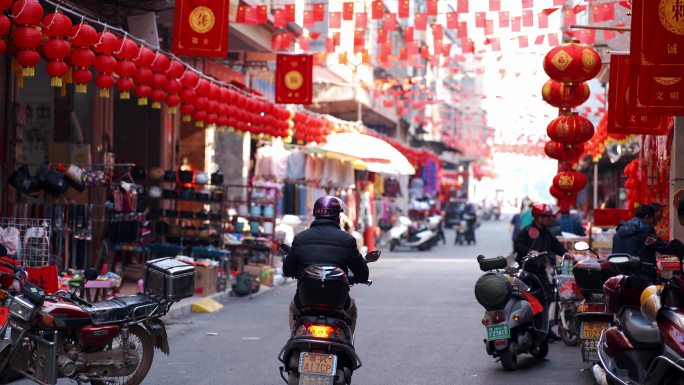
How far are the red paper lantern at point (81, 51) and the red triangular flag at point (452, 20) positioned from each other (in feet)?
31.7

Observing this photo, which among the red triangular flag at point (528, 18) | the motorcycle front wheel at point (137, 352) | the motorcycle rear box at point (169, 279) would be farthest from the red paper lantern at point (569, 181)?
the motorcycle front wheel at point (137, 352)

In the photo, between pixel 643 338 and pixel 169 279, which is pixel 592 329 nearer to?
pixel 643 338

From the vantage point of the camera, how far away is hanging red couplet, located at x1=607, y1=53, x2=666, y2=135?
16125 millimetres

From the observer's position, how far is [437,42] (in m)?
26.6

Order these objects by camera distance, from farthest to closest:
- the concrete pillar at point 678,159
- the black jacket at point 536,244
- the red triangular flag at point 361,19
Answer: the red triangular flag at point 361,19, the concrete pillar at point 678,159, the black jacket at point 536,244

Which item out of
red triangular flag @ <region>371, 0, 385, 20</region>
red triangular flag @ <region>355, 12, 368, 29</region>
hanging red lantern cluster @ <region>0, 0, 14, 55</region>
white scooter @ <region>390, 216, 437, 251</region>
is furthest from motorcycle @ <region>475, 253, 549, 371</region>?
white scooter @ <region>390, 216, 437, 251</region>

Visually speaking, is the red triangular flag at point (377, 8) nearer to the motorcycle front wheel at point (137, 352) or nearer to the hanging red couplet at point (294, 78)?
the hanging red couplet at point (294, 78)

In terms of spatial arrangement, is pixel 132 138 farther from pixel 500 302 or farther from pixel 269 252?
pixel 500 302

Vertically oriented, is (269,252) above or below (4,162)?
below

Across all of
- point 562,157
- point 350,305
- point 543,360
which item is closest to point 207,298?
point 562,157

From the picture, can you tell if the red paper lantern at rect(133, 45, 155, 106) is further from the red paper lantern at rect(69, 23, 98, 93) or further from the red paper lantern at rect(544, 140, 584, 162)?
the red paper lantern at rect(544, 140, 584, 162)

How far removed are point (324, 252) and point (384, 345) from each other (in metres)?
4.97

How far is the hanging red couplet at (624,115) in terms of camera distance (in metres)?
16.1

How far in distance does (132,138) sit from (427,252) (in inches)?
740
